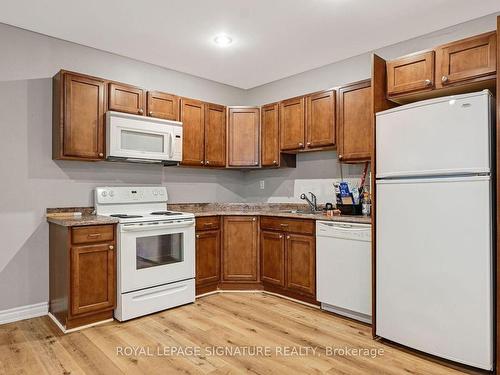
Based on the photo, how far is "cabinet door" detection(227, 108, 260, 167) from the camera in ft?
14.3

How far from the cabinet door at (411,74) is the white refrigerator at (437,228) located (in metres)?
0.31

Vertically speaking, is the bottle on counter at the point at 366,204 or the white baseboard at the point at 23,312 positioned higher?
the bottle on counter at the point at 366,204

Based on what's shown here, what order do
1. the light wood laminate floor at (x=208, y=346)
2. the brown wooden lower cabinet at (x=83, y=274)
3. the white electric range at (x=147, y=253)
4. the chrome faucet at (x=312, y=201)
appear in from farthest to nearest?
the chrome faucet at (x=312, y=201) → the white electric range at (x=147, y=253) → the brown wooden lower cabinet at (x=83, y=274) → the light wood laminate floor at (x=208, y=346)

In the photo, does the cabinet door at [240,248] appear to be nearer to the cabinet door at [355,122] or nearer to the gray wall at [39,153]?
the gray wall at [39,153]

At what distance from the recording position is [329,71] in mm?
3977

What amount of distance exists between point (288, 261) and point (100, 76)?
2.80 metres

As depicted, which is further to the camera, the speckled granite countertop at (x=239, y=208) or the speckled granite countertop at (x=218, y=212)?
the speckled granite countertop at (x=239, y=208)

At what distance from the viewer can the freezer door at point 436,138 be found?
7.05 ft

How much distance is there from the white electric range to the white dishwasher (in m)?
1.34

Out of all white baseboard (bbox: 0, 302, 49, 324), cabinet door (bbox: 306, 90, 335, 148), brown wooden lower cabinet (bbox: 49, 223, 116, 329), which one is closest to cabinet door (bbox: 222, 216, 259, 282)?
cabinet door (bbox: 306, 90, 335, 148)

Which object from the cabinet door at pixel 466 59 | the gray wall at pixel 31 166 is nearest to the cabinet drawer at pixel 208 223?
the gray wall at pixel 31 166

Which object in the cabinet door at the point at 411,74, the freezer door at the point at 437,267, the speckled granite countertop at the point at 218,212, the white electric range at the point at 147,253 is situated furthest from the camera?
the white electric range at the point at 147,253

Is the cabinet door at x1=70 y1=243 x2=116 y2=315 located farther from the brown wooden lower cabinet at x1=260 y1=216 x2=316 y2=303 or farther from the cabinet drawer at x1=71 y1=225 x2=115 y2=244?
the brown wooden lower cabinet at x1=260 y1=216 x2=316 y2=303

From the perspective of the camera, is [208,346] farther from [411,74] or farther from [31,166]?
[411,74]
